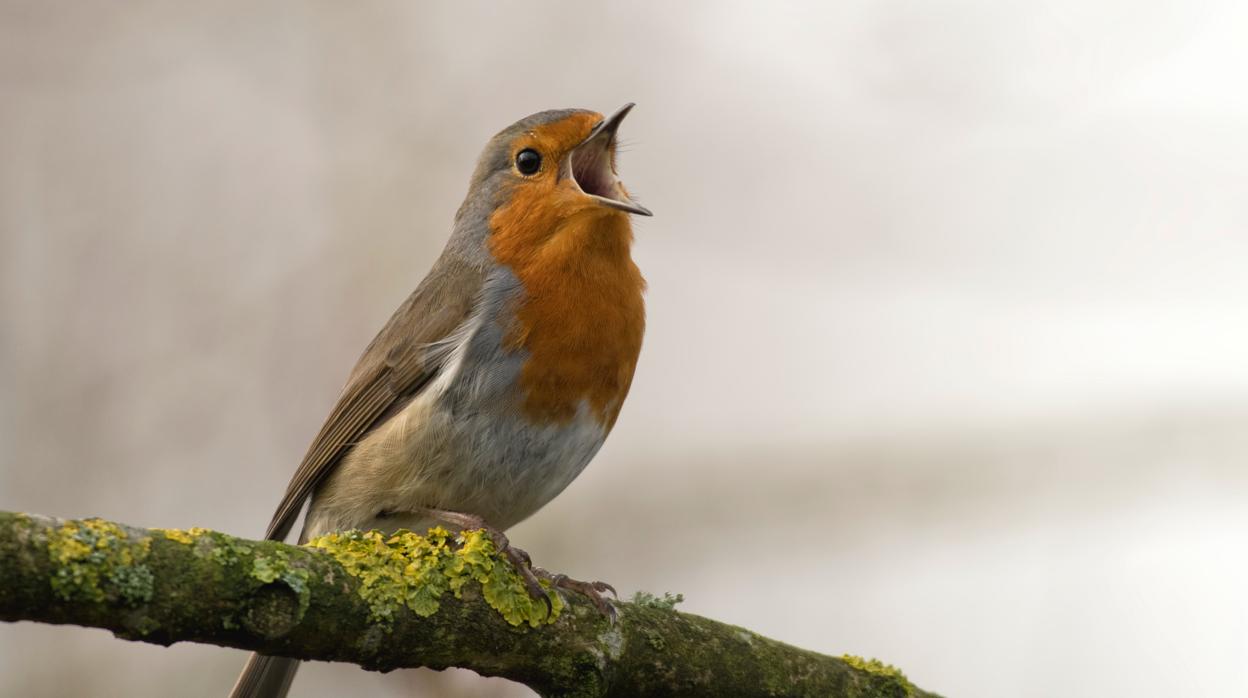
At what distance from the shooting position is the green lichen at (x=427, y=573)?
2.29 metres

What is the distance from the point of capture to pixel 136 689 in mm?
3746

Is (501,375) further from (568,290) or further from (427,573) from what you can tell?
(427,573)

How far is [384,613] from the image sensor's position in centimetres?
226

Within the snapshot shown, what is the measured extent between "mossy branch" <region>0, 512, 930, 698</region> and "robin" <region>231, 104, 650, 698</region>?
1.16 feet

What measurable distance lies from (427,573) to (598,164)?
185cm

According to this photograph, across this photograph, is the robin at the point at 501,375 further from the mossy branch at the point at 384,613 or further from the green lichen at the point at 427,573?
the green lichen at the point at 427,573

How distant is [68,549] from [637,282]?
2087 millimetres

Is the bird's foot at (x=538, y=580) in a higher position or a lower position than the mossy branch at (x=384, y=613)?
higher

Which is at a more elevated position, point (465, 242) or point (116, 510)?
point (465, 242)

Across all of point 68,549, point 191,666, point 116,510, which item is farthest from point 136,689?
point 68,549

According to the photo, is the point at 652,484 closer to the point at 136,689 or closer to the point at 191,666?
the point at 191,666

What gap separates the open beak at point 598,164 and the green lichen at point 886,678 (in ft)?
5.01

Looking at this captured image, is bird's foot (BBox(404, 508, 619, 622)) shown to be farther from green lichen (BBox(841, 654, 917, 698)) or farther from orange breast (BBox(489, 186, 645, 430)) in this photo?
green lichen (BBox(841, 654, 917, 698))

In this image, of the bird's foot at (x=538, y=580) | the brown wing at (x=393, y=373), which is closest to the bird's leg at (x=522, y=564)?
the bird's foot at (x=538, y=580)
